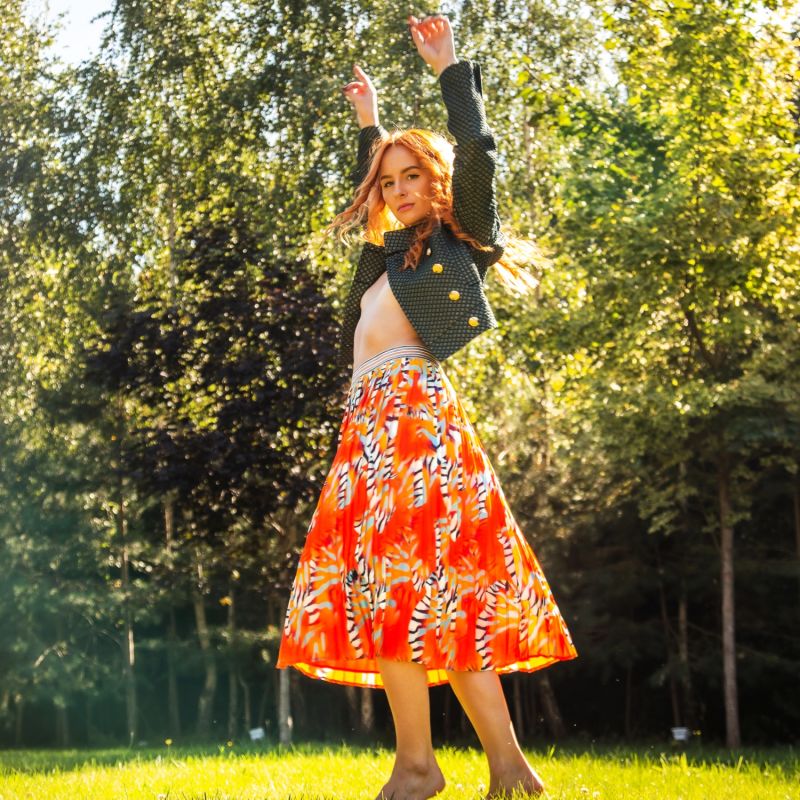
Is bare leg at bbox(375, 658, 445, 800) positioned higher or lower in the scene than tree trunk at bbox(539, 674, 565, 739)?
higher

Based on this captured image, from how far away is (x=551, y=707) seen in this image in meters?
14.8

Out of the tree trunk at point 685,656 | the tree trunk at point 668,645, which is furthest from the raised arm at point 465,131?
the tree trunk at point 668,645

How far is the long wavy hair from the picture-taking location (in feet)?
12.1

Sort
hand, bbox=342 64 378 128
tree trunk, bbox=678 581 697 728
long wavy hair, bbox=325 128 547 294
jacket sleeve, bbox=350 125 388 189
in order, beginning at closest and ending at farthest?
long wavy hair, bbox=325 128 547 294 < jacket sleeve, bbox=350 125 388 189 < hand, bbox=342 64 378 128 < tree trunk, bbox=678 581 697 728

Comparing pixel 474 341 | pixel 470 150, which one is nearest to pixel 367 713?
pixel 474 341

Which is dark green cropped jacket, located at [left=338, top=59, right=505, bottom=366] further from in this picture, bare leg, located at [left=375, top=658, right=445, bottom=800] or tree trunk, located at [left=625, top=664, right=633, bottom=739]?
tree trunk, located at [left=625, top=664, right=633, bottom=739]

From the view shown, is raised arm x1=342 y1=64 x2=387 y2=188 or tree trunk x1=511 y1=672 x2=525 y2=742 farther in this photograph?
tree trunk x1=511 y1=672 x2=525 y2=742

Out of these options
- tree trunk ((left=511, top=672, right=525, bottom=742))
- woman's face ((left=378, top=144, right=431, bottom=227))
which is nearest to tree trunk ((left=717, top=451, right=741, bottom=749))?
tree trunk ((left=511, top=672, right=525, bottom=742))

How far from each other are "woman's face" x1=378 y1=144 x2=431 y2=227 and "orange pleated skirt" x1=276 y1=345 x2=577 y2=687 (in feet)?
1.48

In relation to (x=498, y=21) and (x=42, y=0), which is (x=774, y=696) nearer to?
(x=498, y=21)

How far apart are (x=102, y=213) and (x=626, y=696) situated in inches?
358

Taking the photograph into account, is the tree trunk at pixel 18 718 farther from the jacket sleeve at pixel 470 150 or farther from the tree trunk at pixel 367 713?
the jacket sleeve at pixel 470 150

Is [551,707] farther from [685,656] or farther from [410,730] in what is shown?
[410,730]

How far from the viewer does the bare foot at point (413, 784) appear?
3.18 meters
